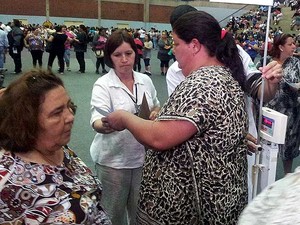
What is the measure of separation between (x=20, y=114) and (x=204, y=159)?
2.35 feet

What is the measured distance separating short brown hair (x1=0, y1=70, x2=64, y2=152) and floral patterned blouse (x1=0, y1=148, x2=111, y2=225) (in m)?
0.05

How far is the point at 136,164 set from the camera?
234cm

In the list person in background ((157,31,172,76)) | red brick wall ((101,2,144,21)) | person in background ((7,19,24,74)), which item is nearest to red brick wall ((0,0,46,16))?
red brick wall ((101,2,144,21))

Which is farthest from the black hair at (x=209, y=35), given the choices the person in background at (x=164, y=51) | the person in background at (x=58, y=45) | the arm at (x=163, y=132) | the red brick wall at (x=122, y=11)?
the red brick wall at (x=122, y=11)

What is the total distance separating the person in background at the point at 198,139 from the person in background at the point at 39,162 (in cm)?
28

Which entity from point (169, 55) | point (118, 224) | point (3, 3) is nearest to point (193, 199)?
point (118, 224)

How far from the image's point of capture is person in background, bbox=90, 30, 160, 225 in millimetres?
2303

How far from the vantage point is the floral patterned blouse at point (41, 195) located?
130cm

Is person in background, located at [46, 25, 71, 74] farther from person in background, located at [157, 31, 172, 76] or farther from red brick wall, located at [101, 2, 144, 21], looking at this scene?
red brick wall, located at [101, 2, 144, 21]

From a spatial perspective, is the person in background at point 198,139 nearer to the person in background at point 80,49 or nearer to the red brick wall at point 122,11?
the person in background at point 80,49

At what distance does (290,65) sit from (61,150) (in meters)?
3.11

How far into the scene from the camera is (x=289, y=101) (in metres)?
3.95

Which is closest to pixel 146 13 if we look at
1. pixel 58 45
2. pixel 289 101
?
pixel 58 45

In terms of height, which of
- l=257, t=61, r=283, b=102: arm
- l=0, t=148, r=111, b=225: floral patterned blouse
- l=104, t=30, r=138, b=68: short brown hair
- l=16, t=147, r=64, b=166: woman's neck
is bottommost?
l=0, t=148, r=111, b=225: floral patterned blouse
